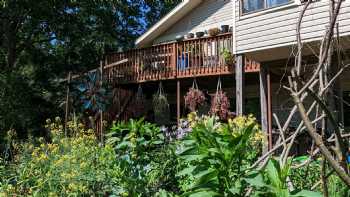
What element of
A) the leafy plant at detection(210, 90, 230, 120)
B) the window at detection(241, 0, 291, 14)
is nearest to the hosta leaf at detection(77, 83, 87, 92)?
the leafy plant at detection(210, 90, 230, 120)

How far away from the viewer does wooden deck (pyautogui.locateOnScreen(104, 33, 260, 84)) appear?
45.8 feet

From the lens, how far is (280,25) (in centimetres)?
1080

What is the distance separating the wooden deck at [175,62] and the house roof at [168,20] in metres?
1.83

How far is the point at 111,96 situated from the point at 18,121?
161 inches

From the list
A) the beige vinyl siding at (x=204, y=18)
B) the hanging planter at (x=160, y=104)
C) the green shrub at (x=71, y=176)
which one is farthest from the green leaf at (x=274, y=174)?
the beige vinyl siding at (x=204, y=18)

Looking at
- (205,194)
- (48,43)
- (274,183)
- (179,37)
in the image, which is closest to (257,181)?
(274,183)

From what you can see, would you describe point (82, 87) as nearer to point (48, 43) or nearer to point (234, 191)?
point (48, 43)

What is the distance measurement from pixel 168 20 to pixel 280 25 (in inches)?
306

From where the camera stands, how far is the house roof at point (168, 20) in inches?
685

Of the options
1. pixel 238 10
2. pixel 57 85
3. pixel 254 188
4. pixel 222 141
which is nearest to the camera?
pixel 254 188

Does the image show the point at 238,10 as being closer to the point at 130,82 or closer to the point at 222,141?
the point at 130,82

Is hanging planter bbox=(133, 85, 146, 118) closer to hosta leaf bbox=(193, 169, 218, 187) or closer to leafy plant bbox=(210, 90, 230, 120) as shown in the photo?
leafy plant bbox=(210, 90, 230, 120)

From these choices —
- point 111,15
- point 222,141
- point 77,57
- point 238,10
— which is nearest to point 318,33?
point 238,10

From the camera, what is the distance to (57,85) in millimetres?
21656
